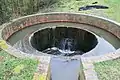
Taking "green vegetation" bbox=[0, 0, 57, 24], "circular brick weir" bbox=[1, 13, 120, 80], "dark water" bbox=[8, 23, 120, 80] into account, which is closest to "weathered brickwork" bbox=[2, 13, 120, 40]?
"circular brick weir" bbox=[1, 13, 120, 80]

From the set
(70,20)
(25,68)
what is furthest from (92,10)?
(25,68)

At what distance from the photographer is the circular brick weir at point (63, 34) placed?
268 inches

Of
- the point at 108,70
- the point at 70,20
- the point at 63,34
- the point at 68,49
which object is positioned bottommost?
the point at 68,49

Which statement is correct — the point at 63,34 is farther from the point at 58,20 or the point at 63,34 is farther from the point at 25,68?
the point at 25,68

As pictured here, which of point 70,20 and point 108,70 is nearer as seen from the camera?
point 108,70

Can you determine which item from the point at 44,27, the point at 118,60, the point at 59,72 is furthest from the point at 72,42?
the point at 118,60

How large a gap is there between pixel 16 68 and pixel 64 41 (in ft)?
10.2

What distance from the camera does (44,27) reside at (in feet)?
25.1

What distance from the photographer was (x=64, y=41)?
25.1ft

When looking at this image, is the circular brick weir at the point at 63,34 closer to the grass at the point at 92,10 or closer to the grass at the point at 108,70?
the grass at the point at 108,70

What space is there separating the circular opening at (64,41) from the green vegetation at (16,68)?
1885 mm

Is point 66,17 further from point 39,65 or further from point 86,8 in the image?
point 39,65

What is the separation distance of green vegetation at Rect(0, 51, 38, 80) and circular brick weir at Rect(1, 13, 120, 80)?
1147 millimetres

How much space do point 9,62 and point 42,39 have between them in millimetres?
2520
